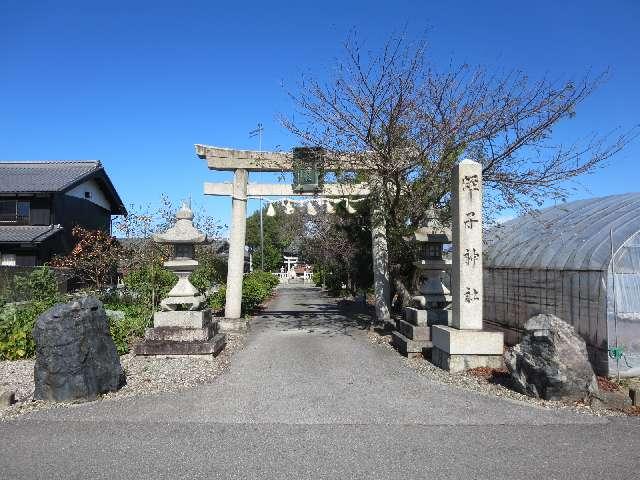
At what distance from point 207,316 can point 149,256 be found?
6473 millimetres

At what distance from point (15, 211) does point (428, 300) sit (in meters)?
22.6

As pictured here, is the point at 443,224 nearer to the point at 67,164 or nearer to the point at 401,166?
the point at 401,166

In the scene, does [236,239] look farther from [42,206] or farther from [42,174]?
[42,174]

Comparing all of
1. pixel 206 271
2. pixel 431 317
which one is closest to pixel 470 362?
pixel 431 317

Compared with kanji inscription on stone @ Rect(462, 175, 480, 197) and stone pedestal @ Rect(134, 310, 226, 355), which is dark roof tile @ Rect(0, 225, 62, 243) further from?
kanji inscription on stone @ Rect(462, 175, 480, 197)

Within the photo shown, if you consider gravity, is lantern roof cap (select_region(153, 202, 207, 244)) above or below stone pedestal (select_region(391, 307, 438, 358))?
above

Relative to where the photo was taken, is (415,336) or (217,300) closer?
(415,336)

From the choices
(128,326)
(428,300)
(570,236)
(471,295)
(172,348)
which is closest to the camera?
(471,295)

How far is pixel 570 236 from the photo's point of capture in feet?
33.8

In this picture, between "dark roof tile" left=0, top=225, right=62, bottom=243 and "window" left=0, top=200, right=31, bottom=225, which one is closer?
"dark roof tile" left=0, top=225, right=62, bottom=243

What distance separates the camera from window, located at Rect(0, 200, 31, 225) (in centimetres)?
2480

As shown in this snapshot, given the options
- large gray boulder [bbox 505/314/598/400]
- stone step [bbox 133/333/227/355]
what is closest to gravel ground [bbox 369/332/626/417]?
large gray boulder [bbox 505/314/598/400]

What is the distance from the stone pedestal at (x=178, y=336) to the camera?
9.26 metres

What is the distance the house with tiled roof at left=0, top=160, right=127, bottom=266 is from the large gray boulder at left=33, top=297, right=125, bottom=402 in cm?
1873
